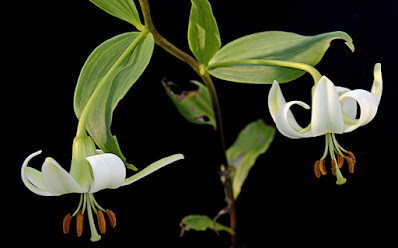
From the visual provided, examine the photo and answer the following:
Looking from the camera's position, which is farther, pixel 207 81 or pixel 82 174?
pixel 207 81

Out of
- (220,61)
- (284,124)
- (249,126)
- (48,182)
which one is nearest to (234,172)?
(249,126)

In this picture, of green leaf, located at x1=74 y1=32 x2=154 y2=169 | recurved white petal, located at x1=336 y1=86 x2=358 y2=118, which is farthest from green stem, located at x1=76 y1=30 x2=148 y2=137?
recurved white petal, located at x1=336 y1=86 x2=358 y2=118

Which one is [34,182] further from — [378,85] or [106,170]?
[378,85]

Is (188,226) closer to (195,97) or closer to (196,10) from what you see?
(195,97)

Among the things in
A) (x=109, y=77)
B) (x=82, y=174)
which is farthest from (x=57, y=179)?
(x=109, y=77)

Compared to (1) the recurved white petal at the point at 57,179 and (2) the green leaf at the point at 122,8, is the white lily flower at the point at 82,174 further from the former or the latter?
(2) the green leaf at the point at 122,8

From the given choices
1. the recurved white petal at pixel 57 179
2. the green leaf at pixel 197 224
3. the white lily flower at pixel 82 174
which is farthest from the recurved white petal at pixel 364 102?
the green leaf at pixel 197 224
